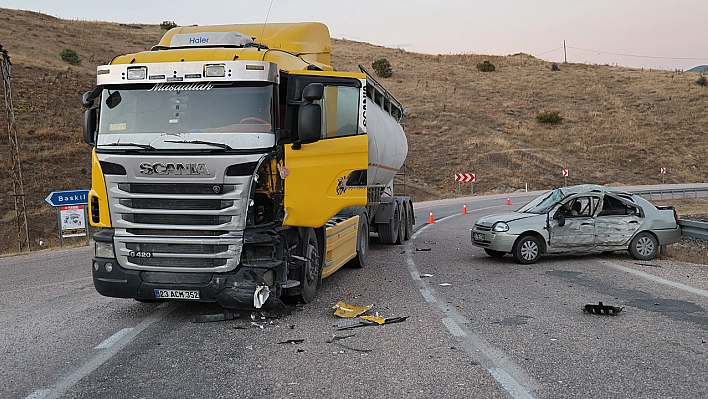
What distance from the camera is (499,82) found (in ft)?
244

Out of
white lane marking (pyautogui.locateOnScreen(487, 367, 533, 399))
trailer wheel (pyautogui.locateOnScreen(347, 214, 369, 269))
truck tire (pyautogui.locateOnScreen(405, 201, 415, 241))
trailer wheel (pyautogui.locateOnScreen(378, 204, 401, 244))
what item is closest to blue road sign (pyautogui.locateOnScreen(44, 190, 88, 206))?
trailer wheel (pyautogui.locateOnScreen(378, 204, 401, 244))

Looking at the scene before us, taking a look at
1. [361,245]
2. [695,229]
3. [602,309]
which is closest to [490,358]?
[602,309]

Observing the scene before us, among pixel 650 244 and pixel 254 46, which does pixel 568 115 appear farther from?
pixel 254 46

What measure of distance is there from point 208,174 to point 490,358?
11.6 ft

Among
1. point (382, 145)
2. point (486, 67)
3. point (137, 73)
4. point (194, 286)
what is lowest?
point (194, 286)

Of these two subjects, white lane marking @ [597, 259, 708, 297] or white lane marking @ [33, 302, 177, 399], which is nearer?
white lane marking @ [33, 302, 177, 399]

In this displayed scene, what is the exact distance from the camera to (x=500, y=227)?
12.2m

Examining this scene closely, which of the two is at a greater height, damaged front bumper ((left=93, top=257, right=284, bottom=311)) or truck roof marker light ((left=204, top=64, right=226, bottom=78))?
truck roof marker light ((left=204, top=64, right=226, bottom=78))

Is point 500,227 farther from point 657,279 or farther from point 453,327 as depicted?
point 453,327

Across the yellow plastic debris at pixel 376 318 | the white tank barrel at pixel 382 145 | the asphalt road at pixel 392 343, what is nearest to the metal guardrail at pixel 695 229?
the asphalt road at pixel 392 343

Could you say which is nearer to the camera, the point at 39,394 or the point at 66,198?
the point at 39,394

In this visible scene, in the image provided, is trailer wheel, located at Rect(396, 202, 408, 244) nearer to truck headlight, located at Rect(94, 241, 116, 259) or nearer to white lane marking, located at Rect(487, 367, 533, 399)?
truck headlight, located at Rect(94, 241, 116, 259)

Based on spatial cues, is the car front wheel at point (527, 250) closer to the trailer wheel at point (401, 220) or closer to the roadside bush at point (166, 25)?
the trailer wheel at point (401, 220)

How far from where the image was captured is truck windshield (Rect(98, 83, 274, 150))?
7.16 metres
